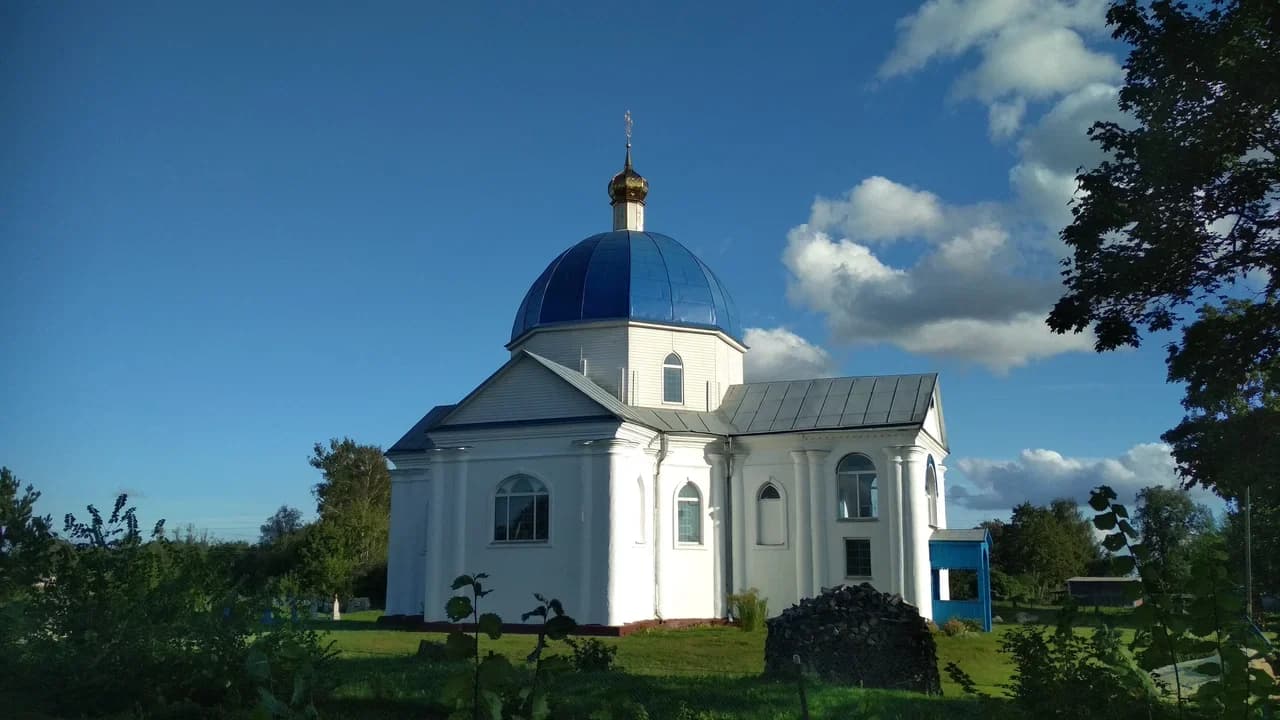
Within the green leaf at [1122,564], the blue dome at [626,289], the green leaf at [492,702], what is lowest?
the green leaf at [492,702]

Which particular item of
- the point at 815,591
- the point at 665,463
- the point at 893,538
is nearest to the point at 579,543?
the point at 665,463

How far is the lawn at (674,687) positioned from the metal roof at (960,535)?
626 centimetres

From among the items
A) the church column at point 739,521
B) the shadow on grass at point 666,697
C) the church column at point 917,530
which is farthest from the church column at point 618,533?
the shadow on grass at point 666,697

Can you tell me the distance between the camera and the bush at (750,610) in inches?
907

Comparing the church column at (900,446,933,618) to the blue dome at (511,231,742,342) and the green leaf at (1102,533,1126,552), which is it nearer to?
the blue dome at (511,231,742,342)

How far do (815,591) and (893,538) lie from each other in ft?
7.48

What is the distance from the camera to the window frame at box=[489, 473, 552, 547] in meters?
22.2

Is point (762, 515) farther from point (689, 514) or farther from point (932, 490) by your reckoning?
point (932, 490)

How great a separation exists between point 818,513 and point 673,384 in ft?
16.6

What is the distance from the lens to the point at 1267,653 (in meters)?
3.51

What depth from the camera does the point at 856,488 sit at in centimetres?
2470

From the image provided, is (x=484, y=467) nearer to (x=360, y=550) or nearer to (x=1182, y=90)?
(x=1182, y=90)

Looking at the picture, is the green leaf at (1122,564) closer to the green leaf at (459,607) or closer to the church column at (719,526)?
the green leaf at (459,607)

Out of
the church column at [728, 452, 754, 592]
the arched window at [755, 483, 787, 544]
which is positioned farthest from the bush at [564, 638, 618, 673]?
the arched window at [755, 483, 787, 544]
